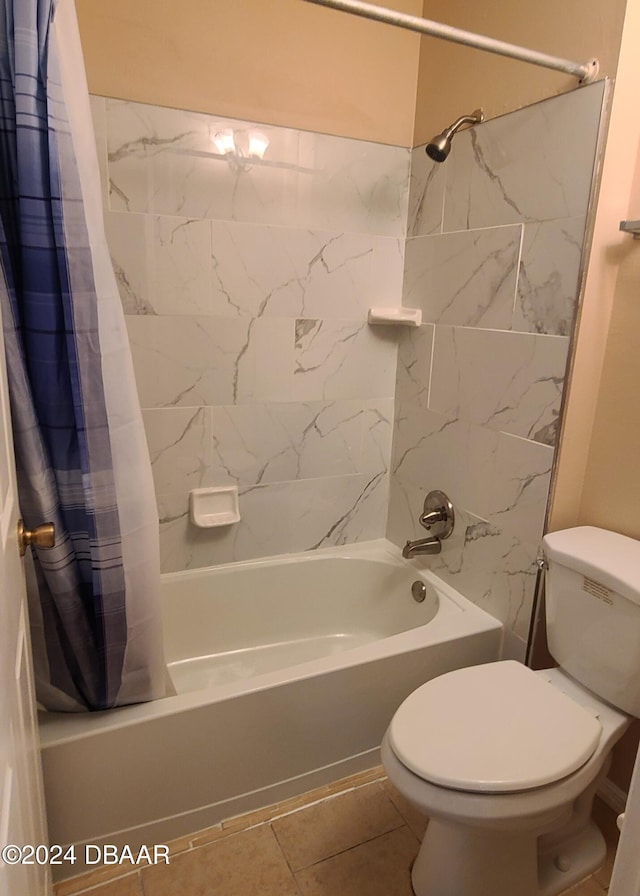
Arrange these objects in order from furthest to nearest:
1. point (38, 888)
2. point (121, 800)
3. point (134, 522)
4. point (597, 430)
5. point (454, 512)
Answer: point (454, 512) → point (597, 430) → point (121, 800) → point (134, 522) → point (38, 888)

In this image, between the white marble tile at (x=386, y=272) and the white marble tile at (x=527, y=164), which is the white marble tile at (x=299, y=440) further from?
the white marble tile at (x=527, y=164)

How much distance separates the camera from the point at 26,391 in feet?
3.55

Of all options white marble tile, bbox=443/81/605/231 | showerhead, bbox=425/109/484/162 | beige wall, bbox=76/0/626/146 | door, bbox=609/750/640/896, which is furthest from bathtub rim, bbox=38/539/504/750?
beige wall, bbox=76/0/626/146

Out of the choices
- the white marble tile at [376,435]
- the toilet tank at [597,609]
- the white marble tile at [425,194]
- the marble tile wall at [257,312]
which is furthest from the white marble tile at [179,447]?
the toilet tank at [597,609]

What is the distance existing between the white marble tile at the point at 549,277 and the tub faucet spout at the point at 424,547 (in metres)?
0.78

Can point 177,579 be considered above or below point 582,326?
below

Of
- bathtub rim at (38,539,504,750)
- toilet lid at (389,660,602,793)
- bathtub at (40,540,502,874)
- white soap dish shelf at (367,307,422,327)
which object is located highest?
white soap dish shelf at (367,307,422,327)

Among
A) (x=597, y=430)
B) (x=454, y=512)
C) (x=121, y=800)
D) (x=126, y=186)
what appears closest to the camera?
(x=121, y=800)

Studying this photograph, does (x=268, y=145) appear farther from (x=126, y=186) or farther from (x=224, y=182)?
(x=126, y=186)

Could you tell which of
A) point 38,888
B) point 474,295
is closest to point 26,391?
point 38,888

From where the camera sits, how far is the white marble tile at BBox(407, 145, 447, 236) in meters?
1.89

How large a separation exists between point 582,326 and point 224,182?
1.14 metres

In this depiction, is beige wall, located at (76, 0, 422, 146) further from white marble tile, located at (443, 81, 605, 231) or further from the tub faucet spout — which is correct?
the tub faucet spout

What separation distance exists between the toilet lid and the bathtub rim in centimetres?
27
